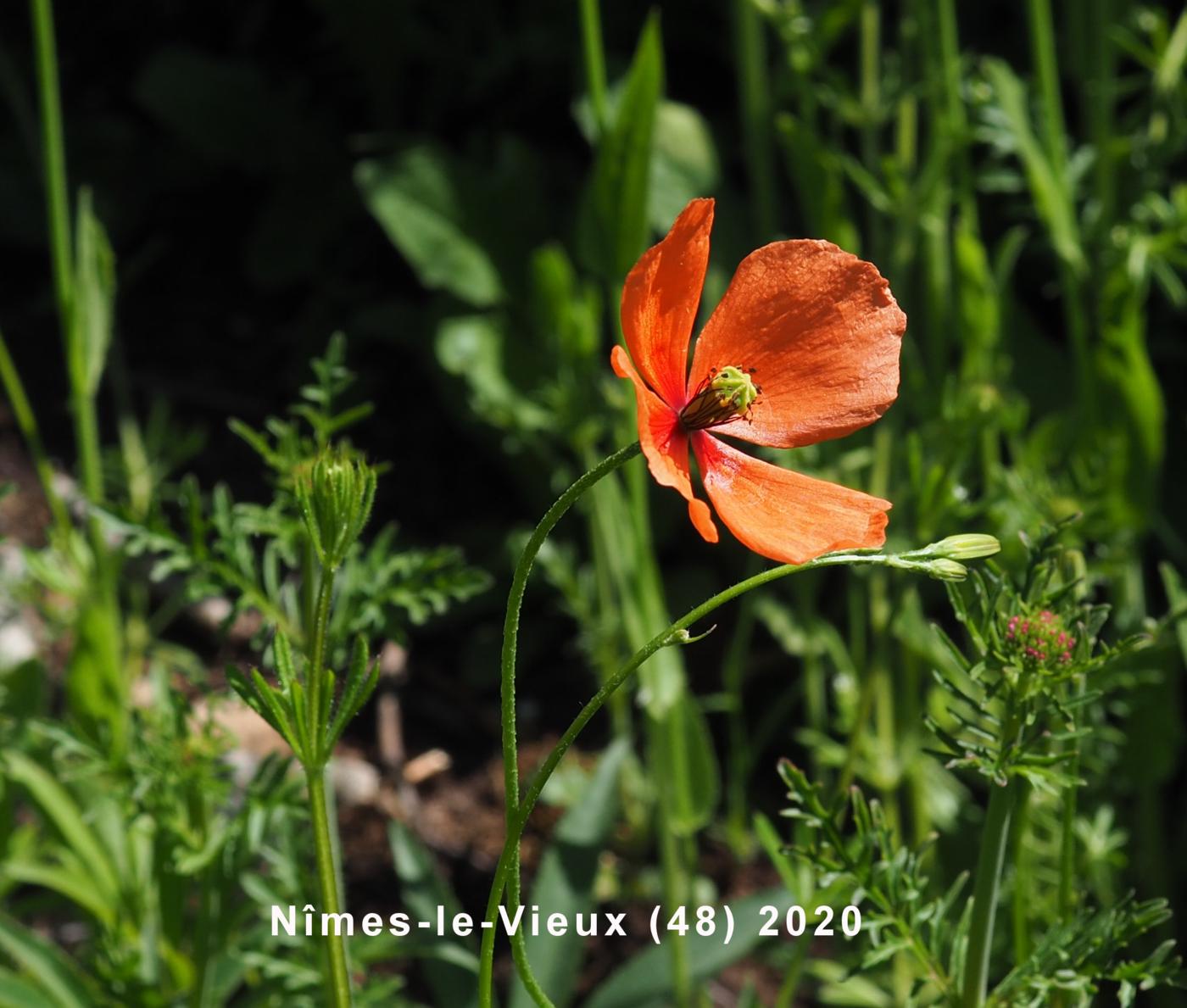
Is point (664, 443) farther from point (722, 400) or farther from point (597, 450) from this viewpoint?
point (597, 450)

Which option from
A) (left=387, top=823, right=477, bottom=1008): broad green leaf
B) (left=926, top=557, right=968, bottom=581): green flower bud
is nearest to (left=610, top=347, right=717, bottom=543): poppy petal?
(left=926, top=557, right=968, bottom=581): green flower bud

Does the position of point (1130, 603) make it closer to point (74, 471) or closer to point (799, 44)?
point (799, 44)

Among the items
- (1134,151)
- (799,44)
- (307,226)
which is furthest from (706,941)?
(307,226)

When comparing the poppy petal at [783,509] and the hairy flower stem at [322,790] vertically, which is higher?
the poppy petal at [783,509]

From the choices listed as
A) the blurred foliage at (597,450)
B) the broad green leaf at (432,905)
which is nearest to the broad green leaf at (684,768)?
the blurred foliage at (597,450)

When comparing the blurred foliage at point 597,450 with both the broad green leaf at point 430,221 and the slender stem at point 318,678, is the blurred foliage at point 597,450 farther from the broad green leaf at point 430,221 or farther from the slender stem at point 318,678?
the slender stem at point 318,678

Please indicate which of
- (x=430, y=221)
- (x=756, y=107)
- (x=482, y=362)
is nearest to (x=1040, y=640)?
(x=756, y=107)
